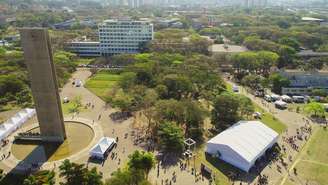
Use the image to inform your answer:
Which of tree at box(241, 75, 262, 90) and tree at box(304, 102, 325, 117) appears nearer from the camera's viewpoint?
tree at box(304, 102, 325, 117)

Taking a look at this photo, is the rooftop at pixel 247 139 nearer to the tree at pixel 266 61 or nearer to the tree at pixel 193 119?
the tree at pixel 193 119

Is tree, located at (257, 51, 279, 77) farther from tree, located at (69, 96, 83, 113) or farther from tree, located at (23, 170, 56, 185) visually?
tree, located at (23, 170, 56, 185)

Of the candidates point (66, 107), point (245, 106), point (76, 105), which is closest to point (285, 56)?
point (245, 106)

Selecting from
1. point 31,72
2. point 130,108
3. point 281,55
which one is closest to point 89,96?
point 130,108

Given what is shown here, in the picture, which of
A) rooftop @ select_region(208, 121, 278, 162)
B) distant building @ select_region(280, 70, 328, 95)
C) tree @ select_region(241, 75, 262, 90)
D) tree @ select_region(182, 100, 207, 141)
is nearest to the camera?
rooftop @ select_region(208, 121, 278, 162)

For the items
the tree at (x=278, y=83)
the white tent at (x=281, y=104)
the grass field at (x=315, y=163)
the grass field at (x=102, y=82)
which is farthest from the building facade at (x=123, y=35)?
the grass field at (x=315, y=163)

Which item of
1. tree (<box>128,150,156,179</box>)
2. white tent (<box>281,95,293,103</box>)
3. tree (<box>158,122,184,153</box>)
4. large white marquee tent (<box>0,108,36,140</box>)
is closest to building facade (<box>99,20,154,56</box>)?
large white marquee tent (<box>0,108,36,140</box>)
